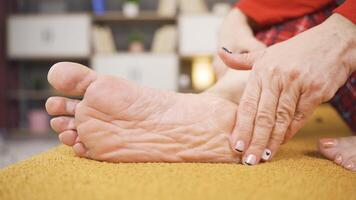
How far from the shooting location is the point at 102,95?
70cm

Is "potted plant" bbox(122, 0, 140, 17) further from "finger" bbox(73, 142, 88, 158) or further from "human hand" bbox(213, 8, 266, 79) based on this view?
"finger" bbox(73, 142, 88, 158)

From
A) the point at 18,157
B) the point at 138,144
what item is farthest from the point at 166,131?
the point at 18,157

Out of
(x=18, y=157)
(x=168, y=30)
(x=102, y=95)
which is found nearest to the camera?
(x=102, y=95)

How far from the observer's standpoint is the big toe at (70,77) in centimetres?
69

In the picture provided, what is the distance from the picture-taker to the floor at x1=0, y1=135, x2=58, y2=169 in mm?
2273

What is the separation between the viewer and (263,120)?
0.73m

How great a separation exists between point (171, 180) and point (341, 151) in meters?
0.38

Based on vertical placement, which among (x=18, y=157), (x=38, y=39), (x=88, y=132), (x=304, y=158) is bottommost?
(x=18, y=157)

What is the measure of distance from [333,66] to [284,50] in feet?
0.29

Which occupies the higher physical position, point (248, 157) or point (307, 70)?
point (307, 70)

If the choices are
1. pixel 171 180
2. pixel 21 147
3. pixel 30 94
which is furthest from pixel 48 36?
pixel 171 180

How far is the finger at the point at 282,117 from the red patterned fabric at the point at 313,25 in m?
0.32

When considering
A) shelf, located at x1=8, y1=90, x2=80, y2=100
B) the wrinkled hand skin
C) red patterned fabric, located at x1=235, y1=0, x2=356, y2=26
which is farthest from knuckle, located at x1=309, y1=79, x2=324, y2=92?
shelf, located at x1=8, y1=90, x2=80, y2=100

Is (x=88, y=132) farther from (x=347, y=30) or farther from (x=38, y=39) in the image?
(x=38, y=39)
